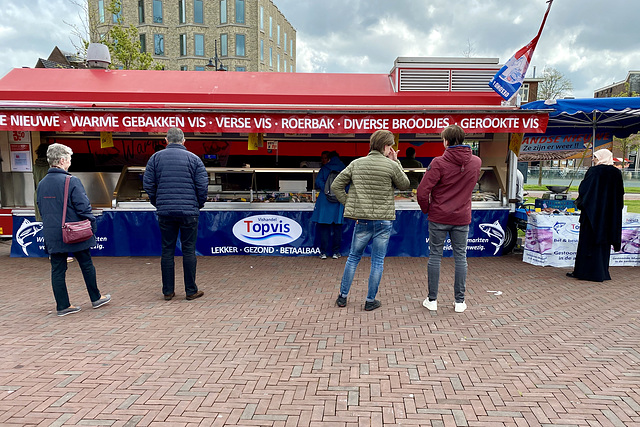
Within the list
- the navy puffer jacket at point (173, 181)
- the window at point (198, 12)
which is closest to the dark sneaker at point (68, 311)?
the navy puffer jacket at point (173, 181)

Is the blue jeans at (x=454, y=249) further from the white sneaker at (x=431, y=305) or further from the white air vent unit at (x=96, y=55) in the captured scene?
the white air vent unit at (x=96, y=55)

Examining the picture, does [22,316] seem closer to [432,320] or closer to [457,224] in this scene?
[432,320]

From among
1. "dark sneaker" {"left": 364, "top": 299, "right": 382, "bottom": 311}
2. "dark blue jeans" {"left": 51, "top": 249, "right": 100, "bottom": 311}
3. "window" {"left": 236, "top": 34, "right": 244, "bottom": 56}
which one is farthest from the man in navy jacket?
"window" {"left": 236, "top": 34, "right": 244, "bottom": 56}

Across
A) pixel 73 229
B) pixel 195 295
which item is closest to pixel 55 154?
pixel 73 229

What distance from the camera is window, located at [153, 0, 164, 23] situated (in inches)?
1536

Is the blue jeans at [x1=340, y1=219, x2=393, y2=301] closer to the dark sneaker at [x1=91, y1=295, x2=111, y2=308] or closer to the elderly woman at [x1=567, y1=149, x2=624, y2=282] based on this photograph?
the dark sneaker at [x1=91, y1=295, x2=111, y2=308]

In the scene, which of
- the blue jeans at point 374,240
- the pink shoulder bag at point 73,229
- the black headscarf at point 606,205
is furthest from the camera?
the black headscarf at point 606,205

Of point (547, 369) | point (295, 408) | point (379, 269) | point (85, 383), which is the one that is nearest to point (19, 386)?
point (85, 383)

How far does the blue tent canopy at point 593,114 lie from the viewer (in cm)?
598

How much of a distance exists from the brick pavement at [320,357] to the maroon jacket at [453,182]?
1045mm

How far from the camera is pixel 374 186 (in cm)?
429

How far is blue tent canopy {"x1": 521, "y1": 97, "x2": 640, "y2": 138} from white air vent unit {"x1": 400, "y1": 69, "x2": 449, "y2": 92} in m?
1.79

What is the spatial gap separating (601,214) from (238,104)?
18.4 ft

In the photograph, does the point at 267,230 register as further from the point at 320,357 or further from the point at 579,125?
the point at 579,125
